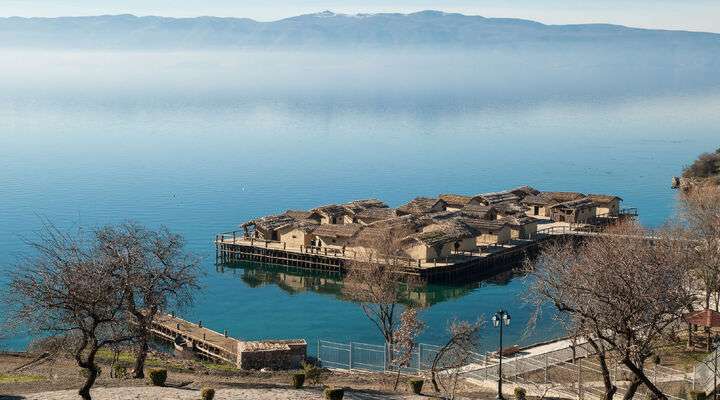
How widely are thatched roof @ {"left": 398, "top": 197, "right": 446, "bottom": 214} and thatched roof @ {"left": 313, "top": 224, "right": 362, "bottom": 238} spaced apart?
9.71 meters

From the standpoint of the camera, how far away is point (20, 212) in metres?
111

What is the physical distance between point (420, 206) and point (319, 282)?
1920 cm

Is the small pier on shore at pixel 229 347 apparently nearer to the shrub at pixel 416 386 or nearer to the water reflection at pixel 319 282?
the shrub at pixel 416 386

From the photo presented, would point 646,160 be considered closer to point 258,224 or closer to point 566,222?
point 566,222

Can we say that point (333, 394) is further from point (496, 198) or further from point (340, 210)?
point (496, 198)

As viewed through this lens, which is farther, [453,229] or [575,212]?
[575,212]

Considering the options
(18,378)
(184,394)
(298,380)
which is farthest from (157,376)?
(18,378)

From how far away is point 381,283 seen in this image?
173 feet

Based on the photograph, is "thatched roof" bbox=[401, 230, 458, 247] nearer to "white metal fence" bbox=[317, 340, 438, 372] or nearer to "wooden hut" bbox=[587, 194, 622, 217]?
"white metal fence" bbox=[317, 340, 438, 372]

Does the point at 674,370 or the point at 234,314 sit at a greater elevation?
the point at 674,370

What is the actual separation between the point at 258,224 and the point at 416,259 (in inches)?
667

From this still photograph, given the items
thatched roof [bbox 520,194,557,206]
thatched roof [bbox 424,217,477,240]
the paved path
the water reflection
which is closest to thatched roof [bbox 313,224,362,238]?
the water reflection

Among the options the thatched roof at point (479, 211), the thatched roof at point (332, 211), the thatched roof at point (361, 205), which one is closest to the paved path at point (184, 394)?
the thatched roof at point (332, 211)

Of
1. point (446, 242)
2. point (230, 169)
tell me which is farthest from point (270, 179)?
point (446, 242)
